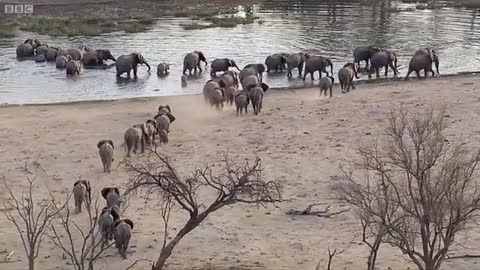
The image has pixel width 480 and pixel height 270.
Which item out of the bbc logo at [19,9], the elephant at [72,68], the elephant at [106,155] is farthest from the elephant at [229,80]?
the bbc logo at [19,9]

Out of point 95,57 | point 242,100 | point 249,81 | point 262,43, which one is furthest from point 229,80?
point 262,43

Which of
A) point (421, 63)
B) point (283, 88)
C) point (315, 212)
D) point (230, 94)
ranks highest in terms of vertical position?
point (421, 63)

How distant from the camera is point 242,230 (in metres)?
18.6

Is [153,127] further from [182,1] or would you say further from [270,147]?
[182,1]

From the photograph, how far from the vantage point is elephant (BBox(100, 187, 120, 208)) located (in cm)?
1919

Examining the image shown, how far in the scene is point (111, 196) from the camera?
1936 centimetres

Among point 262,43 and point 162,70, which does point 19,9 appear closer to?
point 262,43

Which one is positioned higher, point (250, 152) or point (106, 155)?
point (106, 155)

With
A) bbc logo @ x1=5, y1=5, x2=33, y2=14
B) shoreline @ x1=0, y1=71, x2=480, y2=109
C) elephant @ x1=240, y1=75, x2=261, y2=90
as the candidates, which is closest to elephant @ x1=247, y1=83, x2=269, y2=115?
elephant @ x1=240, y1=75, x2=261, y2=90

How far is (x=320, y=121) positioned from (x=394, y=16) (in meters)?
33.9

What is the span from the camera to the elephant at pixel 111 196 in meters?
19.2

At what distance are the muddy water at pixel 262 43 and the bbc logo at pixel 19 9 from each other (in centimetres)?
1234

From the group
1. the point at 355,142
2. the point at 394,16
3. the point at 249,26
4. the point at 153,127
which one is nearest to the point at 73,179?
the point at 153,127

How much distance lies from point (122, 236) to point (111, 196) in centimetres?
256
